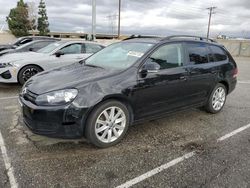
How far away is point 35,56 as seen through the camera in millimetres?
7449

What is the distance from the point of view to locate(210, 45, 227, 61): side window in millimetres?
5184

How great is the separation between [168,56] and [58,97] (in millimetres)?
1991

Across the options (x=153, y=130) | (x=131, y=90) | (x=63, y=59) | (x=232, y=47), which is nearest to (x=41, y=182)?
(x=131, y=90)

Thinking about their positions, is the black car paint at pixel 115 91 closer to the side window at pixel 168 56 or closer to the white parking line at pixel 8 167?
the side window at pixel 168 56

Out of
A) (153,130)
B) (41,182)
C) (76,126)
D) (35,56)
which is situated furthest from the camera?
(35,56)

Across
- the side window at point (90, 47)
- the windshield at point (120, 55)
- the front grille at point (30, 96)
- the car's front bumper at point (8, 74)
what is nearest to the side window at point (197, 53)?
the windshield at point (120, 55)

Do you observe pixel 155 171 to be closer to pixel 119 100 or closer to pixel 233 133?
pixel 119 100

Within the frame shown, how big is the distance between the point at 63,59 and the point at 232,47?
101 ft

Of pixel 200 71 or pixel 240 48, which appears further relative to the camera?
pixel 240 48

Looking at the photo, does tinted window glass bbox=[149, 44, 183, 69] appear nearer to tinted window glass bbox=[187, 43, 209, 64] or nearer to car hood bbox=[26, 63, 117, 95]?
tinted window glass bbox=[187, 43, 209, 64]

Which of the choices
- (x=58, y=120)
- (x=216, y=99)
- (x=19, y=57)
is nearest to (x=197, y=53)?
(x=216, y=99)

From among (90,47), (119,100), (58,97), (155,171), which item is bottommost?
(155,171)

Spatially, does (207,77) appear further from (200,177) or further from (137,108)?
(200,177)

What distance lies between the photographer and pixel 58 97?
324cm
